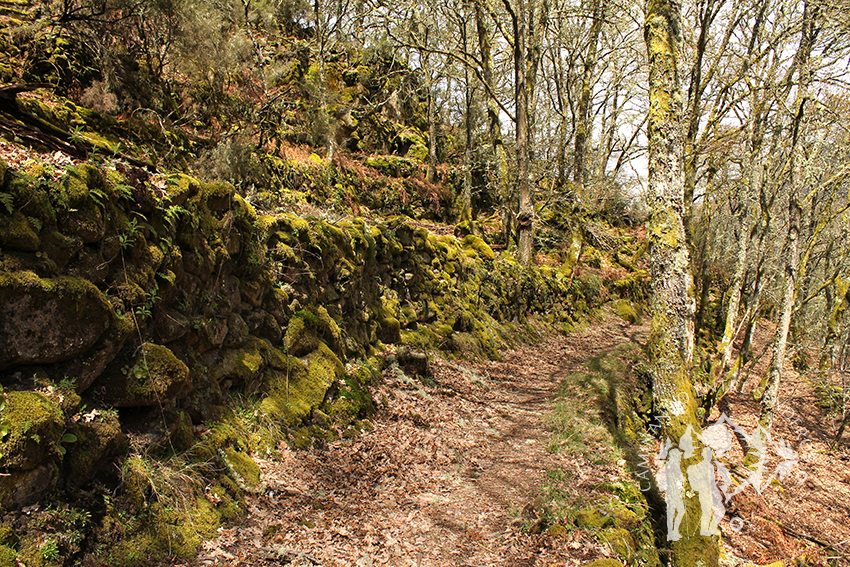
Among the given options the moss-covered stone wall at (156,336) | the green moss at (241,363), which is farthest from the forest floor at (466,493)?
the green moss at (241,363)

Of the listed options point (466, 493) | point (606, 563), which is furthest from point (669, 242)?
point (466, 493)

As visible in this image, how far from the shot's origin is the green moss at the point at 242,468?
3852mm

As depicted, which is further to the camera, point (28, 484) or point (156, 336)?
point (156, 336)

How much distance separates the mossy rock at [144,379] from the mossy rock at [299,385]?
1301 millimetres

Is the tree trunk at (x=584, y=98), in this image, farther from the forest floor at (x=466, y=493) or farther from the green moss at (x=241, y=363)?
the green moss at (x=241, y=363)

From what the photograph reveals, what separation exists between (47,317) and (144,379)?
79 cm

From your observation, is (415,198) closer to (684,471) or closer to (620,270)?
(620,270)

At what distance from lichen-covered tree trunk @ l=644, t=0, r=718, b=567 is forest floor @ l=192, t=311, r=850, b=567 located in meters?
1.12

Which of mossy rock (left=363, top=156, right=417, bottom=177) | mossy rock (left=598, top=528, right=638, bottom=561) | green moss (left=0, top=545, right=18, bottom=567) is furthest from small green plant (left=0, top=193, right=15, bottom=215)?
mossy rock (left=363, top=156, right=417, bottom=177)

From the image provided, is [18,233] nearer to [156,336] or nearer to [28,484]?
[156,336]

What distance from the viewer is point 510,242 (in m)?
15.3

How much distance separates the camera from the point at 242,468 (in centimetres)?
394

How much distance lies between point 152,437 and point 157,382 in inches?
15.8

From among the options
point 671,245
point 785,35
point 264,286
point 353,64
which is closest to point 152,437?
point 264,286
